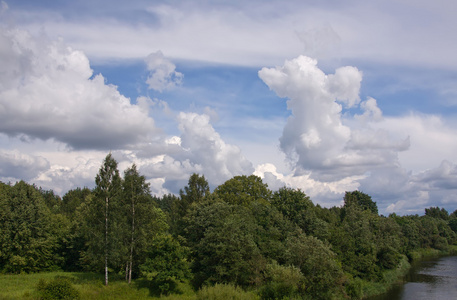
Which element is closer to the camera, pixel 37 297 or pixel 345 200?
pixel 37 297

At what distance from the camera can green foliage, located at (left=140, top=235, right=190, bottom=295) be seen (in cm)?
4494

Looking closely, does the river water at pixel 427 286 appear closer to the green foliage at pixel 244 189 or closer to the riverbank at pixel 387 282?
the riverbank at pixel 387 282

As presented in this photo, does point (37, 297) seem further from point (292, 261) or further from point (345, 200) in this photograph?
point (345, 200)

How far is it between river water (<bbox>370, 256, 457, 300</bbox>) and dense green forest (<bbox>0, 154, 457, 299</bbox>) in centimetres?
420

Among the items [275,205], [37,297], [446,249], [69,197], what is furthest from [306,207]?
[69,197]

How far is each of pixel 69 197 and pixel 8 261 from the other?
105 m

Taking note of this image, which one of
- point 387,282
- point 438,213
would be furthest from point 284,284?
point 438,213

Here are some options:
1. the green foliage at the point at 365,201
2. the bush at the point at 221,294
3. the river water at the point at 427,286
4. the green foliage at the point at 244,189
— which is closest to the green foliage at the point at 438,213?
the green foliage at the point at 365,201

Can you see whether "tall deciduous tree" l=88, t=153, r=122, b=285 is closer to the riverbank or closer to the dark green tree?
the dark green tree

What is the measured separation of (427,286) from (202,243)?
4129 centimetres

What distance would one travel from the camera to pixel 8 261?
56.1 m

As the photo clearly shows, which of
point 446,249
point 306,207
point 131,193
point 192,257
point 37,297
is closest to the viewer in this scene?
point 37,297

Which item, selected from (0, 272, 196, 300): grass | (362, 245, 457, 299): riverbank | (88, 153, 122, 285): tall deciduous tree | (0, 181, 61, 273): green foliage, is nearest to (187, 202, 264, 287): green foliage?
(0, 272, 196, 300): grass

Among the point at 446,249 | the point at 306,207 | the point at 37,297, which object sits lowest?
the point at 446,249
